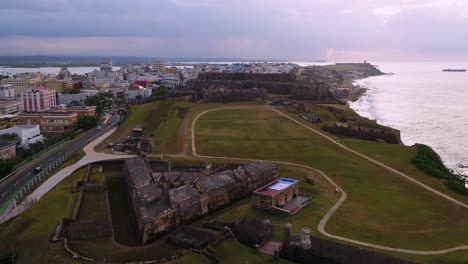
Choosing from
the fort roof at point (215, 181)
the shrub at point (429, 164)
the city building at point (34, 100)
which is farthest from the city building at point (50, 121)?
the shrub at point (429, 164)

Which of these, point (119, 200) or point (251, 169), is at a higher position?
point (251, 169)

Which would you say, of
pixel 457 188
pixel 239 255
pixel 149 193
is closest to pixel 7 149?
pixel 149 193

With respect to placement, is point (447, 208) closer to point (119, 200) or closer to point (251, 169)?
point (251, 169)

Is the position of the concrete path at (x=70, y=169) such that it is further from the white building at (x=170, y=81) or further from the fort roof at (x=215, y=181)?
the white building at (x=170, y=81)

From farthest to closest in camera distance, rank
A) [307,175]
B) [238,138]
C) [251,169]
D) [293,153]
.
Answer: [238,138] < [293,153] < [307,175] < [251,169]

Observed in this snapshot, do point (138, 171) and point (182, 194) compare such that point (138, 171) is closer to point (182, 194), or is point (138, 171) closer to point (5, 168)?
point (182, 194)

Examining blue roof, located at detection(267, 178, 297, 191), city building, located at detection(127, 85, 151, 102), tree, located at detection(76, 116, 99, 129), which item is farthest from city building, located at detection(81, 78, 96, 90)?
blue roof, located at detection(267, 178, 297, 191)

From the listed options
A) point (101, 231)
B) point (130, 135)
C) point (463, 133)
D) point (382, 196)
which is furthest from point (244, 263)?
point (463, 133)
